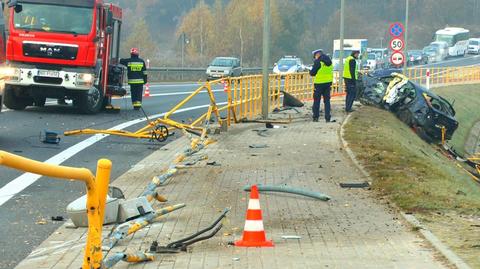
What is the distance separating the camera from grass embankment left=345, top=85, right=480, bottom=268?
989 centimetres

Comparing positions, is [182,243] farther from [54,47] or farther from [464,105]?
[464,105]

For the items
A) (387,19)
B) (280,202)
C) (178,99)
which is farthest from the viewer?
(387,19)

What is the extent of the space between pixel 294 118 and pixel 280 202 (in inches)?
568

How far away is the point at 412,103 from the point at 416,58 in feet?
204

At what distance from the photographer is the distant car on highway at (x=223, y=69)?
55.7 m

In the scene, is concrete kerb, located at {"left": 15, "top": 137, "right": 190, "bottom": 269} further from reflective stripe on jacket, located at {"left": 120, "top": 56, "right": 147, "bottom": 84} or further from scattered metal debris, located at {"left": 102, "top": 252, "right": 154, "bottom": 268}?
reflective stripe on jacket, located at {"left": 120, "top": 56, "right": 147, "bottom": 84}

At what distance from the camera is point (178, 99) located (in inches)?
Answer: 1403

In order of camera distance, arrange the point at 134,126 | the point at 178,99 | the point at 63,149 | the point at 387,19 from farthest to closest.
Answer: the point at 387,19
the point at 178,99
the point at 134,126
the point at 63,149

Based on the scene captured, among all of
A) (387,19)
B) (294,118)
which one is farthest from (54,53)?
(387,19)

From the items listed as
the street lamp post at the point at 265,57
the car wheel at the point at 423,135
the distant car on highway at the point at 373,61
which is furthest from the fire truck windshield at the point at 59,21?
the distant car on highway at the point at 373,61

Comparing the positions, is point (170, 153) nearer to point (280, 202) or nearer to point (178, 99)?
point (280, 202)

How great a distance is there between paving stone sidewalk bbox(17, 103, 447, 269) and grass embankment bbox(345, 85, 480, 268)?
1.05 ft

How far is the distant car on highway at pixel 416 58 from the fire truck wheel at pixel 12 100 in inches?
2489

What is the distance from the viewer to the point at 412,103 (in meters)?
27.8
